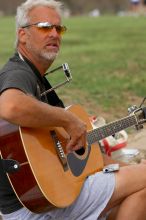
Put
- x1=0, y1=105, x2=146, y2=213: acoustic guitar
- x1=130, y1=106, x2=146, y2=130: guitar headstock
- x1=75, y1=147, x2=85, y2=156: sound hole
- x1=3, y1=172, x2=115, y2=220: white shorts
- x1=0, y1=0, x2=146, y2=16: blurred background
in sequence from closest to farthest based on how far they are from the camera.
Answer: x1=0, y1=105, x2=146, y2=213: acoustic guitar < x1=3, y1=172, x2=115, y2=220: white shorts < x1=75, y1=147, x2=85, y2=156: sound hole < x1=130, y1=106, x2=146, y2=130: guitar headstock < x1=0, y1=0, x2=146, y2=16: blurred background

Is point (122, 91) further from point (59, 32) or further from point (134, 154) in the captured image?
point (59, 32)

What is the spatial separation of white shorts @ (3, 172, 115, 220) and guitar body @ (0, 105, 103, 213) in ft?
0.18

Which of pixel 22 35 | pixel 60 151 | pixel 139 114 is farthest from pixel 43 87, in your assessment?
pixel 139 114

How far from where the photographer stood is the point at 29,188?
320 cm

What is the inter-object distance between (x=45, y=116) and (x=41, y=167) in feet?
0.83

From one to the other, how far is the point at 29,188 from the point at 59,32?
37.3 inches

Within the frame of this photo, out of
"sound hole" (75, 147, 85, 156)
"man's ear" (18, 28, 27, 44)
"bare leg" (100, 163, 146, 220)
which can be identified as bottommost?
"bare leg" (100, 163, 146, 220)

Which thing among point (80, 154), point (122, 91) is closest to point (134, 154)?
point (80, 154)

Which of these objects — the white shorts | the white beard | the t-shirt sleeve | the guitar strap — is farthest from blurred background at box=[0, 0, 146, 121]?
the t-shirt sleeve

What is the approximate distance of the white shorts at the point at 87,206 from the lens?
3.42m

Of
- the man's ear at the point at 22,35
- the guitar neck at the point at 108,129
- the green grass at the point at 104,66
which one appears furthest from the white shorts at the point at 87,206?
the green grass at the point at 104,66

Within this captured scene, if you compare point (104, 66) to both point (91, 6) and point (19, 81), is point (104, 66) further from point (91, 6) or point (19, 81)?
point (91, 6)

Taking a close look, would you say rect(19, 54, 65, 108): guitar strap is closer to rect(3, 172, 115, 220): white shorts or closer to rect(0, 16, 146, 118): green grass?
rect(3, 172, 115, 220): white shorts

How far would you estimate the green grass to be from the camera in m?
8.77
